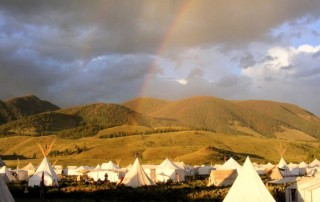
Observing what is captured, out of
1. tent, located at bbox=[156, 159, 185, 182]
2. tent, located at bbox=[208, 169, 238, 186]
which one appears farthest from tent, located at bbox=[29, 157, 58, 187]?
tent, located at bbox=[208, 169, 238, 186]

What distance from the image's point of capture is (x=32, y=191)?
4075 centimetres

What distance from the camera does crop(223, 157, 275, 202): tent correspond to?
24906 millimetres

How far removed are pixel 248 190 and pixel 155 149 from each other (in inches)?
4431

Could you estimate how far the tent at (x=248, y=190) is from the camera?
24.9m

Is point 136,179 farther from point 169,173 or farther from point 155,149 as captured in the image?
point 155,149

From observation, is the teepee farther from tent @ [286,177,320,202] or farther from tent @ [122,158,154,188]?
tent @ [286,177,320,202]

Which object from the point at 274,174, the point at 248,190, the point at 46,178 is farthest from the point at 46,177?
the point at 248,190

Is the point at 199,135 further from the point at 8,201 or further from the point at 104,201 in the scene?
the point at 8,201

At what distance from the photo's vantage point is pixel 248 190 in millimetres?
25547

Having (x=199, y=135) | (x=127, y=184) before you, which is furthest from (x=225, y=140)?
(x=127, y=184)

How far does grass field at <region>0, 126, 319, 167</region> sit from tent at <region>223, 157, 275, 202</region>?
277 ft

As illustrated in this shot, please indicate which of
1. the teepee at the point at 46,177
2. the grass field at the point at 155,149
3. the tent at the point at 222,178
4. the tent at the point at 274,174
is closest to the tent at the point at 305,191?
the tent at the point at 222,178

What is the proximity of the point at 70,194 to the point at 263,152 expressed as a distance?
5007 inches

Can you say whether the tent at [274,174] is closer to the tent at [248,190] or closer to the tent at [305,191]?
the tent at [305,191]
